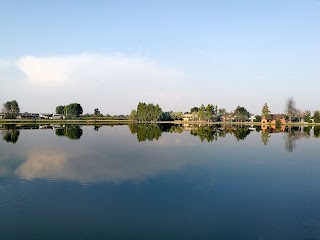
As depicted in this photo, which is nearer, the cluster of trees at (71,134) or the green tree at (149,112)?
the cluster of trees at (71,134)

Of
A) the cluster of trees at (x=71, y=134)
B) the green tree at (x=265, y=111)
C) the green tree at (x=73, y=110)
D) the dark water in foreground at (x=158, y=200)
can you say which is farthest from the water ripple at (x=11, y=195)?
the green tree at (x=73, y=110)

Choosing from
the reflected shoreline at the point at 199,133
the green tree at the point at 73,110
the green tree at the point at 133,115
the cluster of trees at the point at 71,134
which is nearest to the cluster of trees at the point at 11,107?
the green tree at the point at 73,110

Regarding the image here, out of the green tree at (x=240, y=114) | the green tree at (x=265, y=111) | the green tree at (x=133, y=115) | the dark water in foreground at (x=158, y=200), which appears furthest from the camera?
the green tree at (x=240, y=114)

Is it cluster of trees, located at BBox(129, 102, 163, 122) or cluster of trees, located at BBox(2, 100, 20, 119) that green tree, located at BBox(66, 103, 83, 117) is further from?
cluster of trees, located at BBox(129, 102, 163, 122)

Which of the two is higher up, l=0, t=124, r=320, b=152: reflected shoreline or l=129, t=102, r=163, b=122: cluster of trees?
l=129, t=102, r=163, b=122: cluster of trees

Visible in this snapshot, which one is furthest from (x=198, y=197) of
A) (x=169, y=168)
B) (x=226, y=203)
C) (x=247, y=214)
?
(x=169, y=168)

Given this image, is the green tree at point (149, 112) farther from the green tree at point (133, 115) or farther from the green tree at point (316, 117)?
the green tree at point (316, 117)

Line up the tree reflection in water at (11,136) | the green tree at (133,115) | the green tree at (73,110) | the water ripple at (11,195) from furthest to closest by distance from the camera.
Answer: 1. the green tree at (73,110)
2. the green tree at (133,115)
3. the tree reflection in water at (11,136)
4. the water ripple at (11,195)

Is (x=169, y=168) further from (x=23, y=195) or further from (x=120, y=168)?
(x=23, y=195)

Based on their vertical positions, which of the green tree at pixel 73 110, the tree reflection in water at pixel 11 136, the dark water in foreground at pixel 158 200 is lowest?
the dark water in foreground at pixel 158 200

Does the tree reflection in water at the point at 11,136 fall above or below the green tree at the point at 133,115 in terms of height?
below

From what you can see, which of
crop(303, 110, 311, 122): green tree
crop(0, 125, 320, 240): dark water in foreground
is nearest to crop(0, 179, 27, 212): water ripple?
crop(0, 125, 320, 240): dark water in foreground

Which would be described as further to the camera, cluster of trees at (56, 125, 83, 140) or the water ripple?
cluster of trees at (56, 125, 83, 140)

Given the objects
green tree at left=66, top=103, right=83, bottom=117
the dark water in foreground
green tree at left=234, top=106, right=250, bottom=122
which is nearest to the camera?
the dark water in foreground
